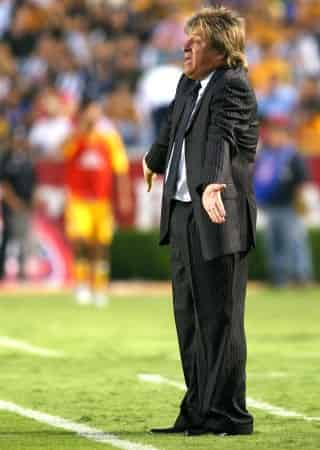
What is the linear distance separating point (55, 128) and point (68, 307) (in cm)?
506

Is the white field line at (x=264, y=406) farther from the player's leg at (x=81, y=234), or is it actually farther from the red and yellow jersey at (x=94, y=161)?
the player's leg at (x=81, y=234)

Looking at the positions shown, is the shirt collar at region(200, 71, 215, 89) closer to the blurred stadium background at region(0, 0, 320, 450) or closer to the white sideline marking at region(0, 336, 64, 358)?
the white sideline marking at region(0, 336, 64, 358)

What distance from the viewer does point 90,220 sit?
1958 cm

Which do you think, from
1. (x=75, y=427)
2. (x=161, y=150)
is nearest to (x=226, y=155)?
(x=161, y=150)

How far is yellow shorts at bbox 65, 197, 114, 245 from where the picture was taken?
1952 centimetres

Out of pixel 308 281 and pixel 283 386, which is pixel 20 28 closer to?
pixel 308 281

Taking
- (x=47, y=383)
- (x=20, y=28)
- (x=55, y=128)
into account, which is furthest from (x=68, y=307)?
(x=47, y=383)

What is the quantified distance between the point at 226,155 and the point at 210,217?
31 cm

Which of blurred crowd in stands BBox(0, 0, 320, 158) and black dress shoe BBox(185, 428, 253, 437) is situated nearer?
black dress shoe BBox(185, 428, 253, 437)

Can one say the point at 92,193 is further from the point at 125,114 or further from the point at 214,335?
the point at 214,335

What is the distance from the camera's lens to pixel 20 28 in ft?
77.2

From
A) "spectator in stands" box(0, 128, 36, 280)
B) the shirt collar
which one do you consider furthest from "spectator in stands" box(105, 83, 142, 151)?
the shirt collar

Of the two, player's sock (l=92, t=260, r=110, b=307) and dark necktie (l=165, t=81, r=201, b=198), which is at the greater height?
dark necktie (l=165, t=81, r=201, b=198)

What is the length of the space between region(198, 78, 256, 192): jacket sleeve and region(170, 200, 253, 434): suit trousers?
0.31m
